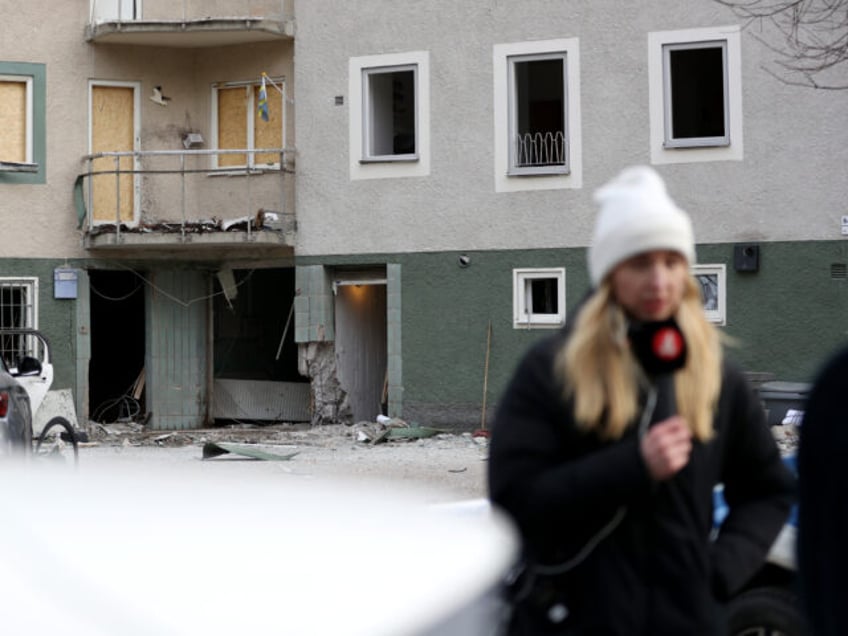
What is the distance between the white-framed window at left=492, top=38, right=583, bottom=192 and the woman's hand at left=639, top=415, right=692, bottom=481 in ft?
62.6

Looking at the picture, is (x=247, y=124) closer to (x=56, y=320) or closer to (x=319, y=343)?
(x=319, y=343)

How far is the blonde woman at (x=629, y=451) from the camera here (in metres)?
3.62

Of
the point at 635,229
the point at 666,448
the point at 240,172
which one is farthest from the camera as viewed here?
the point at 240,172

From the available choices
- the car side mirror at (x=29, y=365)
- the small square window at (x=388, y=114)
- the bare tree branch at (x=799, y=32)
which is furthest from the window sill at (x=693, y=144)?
the car side mirror at (x=29, y=365)

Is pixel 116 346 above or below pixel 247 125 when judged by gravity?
below

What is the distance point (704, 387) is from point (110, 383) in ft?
79.4

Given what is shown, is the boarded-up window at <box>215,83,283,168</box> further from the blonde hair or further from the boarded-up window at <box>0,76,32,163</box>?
the blonde hair

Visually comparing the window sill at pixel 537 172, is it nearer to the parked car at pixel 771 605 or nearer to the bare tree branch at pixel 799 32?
the bare tree branch at pixel 799 32

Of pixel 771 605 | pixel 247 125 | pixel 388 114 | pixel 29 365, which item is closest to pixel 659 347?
pixel 771 605

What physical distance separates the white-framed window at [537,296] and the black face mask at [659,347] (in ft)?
62.6

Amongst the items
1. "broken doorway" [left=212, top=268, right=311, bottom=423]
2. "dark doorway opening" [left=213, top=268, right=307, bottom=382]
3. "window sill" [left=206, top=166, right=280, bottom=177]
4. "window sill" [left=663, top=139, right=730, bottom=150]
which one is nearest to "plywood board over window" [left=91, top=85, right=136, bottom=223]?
"window sill" [left=206, top=166, right=280, bottom=177]

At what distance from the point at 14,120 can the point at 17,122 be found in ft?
0.18

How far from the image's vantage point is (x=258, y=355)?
1056 inches

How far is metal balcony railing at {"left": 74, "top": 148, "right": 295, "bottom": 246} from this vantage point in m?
24.5
